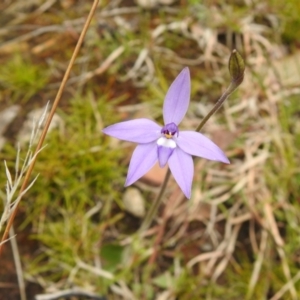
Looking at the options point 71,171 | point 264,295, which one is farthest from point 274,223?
point 71,171

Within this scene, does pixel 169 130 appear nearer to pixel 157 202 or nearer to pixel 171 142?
pixel 171 142

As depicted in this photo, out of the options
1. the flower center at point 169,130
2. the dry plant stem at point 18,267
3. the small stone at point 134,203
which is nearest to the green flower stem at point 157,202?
the flower center at point 169,130

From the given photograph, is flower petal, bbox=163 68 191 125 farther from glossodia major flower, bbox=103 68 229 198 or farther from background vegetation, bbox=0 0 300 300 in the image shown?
background vegetation, bbox=0 0 300 300

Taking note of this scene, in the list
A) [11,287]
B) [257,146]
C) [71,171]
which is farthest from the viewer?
[257,146]

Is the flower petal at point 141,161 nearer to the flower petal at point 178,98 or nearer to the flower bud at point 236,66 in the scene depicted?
the flower petal at point 178,98

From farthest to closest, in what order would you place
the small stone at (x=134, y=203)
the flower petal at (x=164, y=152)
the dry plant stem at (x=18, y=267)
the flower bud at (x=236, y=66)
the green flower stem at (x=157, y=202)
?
the small stone at (x=134, y=203) → the dry plant stem at (x=18, y=267) → the green flower stem at (x=157, y=202) → the flower petal at (x=164, y=152) → the flower bud at (x=236, y=66)

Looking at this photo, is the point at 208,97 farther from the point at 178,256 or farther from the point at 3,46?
the point at 3,46

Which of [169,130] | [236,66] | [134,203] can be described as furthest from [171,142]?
[134,203]
